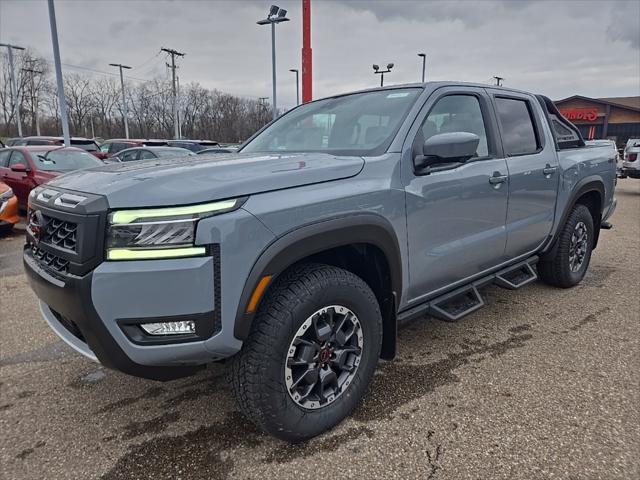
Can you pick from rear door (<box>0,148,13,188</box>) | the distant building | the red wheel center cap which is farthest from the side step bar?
the distant building

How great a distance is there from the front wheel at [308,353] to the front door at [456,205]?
51 cm

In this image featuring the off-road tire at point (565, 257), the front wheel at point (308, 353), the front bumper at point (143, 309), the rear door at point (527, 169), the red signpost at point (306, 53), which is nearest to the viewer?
the front bumper at point (143, 309)

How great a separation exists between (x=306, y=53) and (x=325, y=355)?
45.3 feet

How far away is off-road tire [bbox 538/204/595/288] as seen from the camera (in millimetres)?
4402

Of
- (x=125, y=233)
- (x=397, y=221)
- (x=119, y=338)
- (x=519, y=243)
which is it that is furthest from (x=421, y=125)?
(x=119, y=338)

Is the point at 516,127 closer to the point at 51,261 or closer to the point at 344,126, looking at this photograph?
the point at 344,126

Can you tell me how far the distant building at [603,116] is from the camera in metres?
41.7

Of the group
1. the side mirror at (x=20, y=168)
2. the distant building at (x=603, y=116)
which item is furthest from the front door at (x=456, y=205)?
the distant building at (x=603, y=116)

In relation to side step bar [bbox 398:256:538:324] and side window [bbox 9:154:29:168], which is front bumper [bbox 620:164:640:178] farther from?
side window [bbox 9:154:29:168]

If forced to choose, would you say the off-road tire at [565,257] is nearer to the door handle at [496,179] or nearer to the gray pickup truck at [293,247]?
the gray pickup truck at [293,247]

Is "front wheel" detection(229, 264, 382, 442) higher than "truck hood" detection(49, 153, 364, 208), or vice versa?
"truck hood" detection(49, 153, 364, 208)

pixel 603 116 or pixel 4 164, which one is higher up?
pixel 603 116

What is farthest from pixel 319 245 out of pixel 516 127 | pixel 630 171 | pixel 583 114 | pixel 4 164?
pixel 583 114

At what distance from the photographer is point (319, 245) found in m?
2.19
